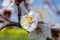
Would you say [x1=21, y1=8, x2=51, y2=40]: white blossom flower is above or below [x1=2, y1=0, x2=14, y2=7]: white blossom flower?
below

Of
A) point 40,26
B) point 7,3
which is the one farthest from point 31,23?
point 7,3

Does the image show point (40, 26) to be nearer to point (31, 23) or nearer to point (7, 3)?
point (31, 23)

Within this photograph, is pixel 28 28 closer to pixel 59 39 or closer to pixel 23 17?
pixel 23 17

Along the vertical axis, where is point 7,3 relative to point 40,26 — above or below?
above

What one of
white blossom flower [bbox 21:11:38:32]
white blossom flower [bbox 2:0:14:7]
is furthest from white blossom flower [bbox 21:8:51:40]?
white blossom flower [bbox 2:0:14:7]

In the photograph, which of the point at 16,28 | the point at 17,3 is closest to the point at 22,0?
the point at 17,3

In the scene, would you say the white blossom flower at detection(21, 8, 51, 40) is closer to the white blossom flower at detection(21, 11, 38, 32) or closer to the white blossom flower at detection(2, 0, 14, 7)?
the white blossom flower at detection(21, 11, 38, 32)

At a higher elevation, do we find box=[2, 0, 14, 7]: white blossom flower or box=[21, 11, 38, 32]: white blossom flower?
box=[2, 0, 14, 7]: white blossom flower

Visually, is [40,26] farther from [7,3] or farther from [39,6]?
[7,3]

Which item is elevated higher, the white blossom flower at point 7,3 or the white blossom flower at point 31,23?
the white blossom flower at point 7,3

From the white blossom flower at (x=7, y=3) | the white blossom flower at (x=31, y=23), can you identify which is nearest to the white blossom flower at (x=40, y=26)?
the white blossom flower at (x=31, y=23)

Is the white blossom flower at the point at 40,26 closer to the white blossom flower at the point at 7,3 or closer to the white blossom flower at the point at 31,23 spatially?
the white blossom flower at the point at 31,23
